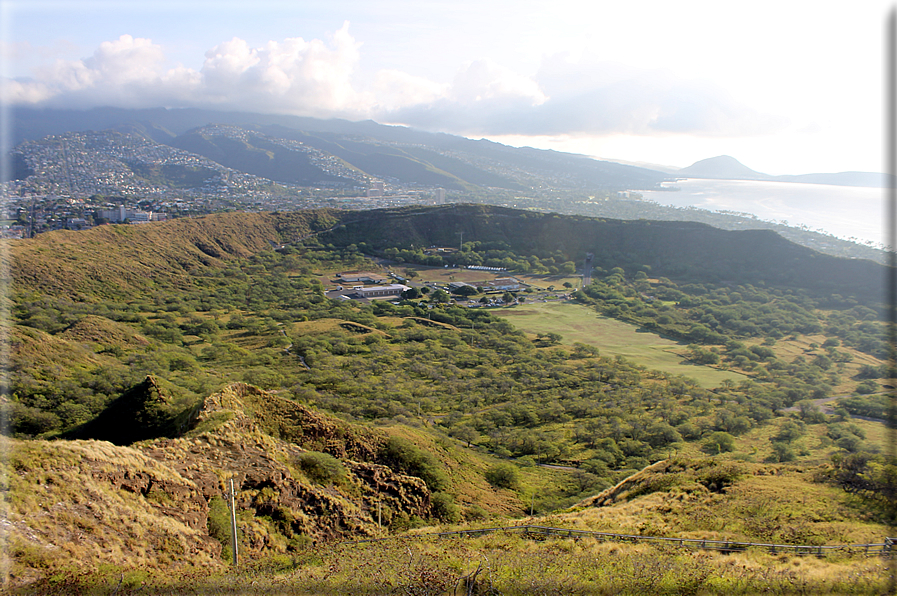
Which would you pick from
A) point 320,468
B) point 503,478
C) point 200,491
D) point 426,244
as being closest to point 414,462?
point 320,468

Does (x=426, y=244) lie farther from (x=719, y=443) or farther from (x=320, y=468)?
(x=320, y=468)

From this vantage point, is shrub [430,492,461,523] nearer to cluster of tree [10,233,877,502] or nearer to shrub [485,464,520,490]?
cluster of tree [10,233,877,502]

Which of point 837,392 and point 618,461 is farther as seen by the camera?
point 837,392

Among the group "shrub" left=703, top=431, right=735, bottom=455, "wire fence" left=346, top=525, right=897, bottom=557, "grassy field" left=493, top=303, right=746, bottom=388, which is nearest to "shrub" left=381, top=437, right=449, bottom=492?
"wire fence" left=346, top=525, right=897, bottom=557

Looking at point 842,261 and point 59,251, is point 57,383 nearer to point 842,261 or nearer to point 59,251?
point 59,251

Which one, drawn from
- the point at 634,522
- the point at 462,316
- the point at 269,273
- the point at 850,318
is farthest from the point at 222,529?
the point at 850,318

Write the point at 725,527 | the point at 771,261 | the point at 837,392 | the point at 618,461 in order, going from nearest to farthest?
the point at 725,527, the point at 618,461, the point at 837,392, the point at 771,261
